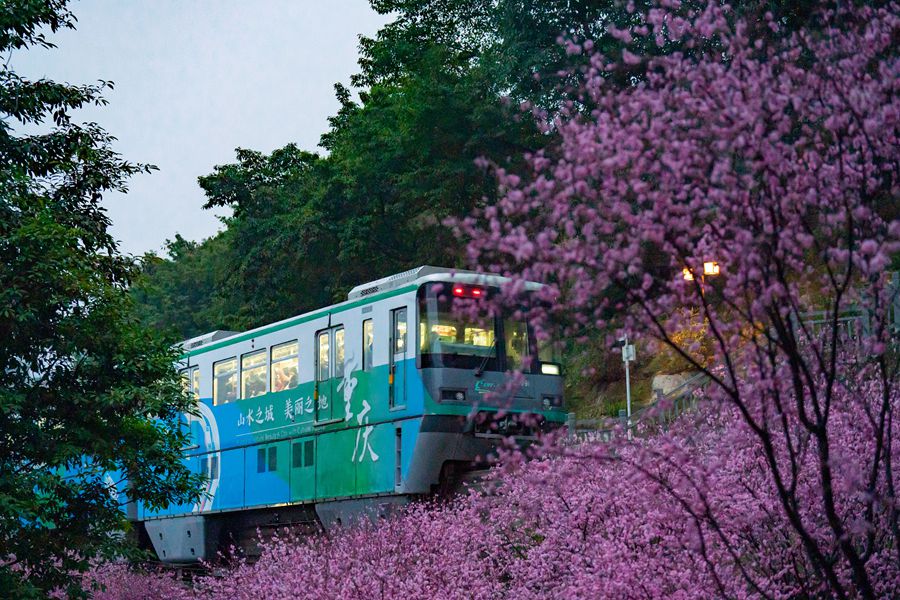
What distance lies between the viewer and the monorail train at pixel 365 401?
16.1 meters

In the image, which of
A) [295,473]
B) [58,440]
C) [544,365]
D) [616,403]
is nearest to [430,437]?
[544,365]

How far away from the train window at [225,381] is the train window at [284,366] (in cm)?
139

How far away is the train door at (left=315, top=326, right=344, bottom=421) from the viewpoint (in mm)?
17562

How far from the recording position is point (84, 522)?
1449 centimetres

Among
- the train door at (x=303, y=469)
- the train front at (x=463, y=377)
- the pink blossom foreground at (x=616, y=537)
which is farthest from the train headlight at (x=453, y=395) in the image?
the train door at (x=303, y=469)

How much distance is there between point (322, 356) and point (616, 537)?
7.81 m

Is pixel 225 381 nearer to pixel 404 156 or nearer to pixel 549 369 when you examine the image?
pixel 549 369

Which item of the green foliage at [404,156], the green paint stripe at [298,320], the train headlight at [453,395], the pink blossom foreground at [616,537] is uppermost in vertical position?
the green foliage at [404,156]

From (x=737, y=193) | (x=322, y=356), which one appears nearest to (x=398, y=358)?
(x=322, y=356)

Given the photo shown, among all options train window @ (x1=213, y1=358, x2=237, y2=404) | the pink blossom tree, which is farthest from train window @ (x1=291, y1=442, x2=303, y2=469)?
the pink blossom tree

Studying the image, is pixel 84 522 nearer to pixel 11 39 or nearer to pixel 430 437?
pixel 430 437

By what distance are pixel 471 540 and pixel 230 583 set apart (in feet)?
13.3

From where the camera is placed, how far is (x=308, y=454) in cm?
1817

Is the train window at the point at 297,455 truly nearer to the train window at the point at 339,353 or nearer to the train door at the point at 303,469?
the train door at the point at 303,469
